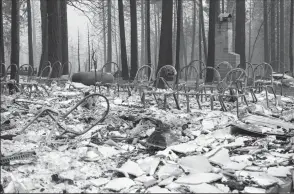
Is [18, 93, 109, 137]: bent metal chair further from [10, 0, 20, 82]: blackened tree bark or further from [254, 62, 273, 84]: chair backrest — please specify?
[254, 62, 273, 84]: chair backrest

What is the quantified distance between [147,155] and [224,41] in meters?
9.41

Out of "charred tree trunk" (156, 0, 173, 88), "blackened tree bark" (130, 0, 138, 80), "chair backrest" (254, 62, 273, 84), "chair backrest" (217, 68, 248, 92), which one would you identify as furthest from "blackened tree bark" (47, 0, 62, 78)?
"chair backrest" (217, 68, 248, 92)

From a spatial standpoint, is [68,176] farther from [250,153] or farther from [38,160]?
[250,153]

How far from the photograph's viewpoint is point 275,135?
15.8 feet

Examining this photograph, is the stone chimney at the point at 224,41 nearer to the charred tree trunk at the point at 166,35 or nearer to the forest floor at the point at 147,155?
the charred tree trunk at the point at 166,35

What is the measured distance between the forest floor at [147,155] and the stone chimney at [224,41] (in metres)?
7.11

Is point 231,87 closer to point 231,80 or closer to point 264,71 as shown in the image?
point 231,80

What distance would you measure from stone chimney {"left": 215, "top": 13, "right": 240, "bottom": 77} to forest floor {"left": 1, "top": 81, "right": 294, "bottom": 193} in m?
7.11

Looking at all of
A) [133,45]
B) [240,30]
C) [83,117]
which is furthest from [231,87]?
[240,30]

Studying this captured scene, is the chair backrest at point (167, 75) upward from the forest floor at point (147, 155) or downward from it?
upward

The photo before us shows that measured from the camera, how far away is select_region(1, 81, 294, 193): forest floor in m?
3.23

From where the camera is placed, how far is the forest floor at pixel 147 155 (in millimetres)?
3232

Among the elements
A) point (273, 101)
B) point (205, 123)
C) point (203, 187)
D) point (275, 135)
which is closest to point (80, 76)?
point (273, 101)

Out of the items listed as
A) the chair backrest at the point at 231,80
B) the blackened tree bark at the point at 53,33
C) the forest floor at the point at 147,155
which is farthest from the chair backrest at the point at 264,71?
the blackened tree bark at the point at 53,33
